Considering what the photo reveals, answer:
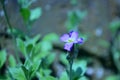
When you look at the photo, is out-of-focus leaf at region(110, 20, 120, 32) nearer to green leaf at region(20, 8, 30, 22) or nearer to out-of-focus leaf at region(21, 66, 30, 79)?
green leaf at region(20, 8, 30, 22)

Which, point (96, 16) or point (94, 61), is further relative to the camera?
point (96, 16)

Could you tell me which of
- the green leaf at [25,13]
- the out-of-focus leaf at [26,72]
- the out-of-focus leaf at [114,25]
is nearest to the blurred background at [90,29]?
the out-of-focus leaf at [114,25]

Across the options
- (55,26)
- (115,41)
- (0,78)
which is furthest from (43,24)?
(0,78)

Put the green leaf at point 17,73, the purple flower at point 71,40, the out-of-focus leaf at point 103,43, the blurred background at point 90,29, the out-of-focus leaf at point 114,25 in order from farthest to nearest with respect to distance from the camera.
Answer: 1. the out-of-focus leaf at point 114,25
2. the out-of-focus leaf at point 103,43
3. the blurred background at point 90,29
4. the green leaf at point 17,73
5. the purple flower at point 71,40

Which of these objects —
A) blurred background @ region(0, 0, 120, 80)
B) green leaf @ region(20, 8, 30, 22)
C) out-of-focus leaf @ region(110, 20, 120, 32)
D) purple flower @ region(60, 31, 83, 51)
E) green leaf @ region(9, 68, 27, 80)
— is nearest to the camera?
purple flower @ region(60, 31, 83, 51)

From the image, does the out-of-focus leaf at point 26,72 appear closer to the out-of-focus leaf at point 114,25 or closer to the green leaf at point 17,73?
the green leaf at point 17,73

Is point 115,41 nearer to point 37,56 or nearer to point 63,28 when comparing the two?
point 63,28

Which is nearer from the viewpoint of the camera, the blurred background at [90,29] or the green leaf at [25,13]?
the green leaf at [25,13]

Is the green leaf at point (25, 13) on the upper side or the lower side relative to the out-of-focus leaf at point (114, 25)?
upper

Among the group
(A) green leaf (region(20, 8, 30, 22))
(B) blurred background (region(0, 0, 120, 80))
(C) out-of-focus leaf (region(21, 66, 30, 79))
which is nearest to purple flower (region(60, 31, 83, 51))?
(C) out-of-focus leaf (region(21, 66, 30, 79))
